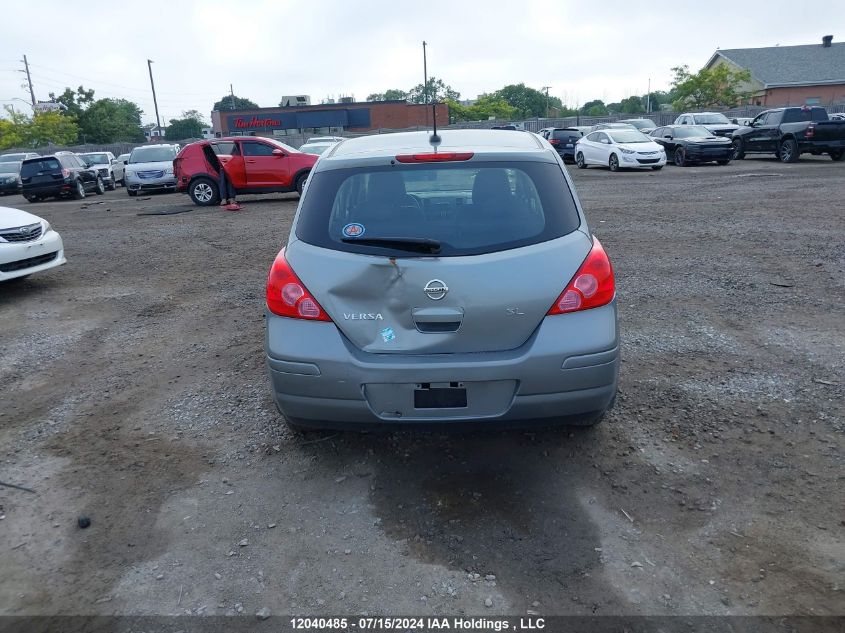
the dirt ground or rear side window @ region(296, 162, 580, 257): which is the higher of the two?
rear side window @ region(296, 162, 580, 257)

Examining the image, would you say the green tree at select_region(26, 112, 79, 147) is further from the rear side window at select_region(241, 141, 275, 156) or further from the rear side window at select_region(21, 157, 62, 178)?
the rear side window at select_region(241, 141, 275, 156)

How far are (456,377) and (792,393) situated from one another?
2.68m

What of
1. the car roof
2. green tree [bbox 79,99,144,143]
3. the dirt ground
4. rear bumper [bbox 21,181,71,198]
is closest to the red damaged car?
rear bumper [bbox 21,181,71,198]

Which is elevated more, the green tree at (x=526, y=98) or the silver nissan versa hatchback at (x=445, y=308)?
the green tree at (x=526, y=98)

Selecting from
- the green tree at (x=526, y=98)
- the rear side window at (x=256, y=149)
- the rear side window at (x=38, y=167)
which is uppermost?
the green tree at (x=526, y=98)

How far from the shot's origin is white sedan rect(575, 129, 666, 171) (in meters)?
22.2

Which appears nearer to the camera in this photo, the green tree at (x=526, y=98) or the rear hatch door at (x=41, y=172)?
the rear hatch door at (x=41, y=172)

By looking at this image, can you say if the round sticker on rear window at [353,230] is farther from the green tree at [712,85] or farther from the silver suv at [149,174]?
the green tree at [712,85]

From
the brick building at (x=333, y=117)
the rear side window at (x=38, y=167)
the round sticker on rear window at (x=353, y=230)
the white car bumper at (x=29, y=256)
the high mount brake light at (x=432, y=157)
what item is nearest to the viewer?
the round sticker on rear window at (x=353, y=230)

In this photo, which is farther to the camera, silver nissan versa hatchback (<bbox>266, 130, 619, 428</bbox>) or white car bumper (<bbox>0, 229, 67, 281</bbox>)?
white car bumper (<bbox>0, 229, 67, 281</bbox>)

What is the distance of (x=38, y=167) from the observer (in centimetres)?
2194

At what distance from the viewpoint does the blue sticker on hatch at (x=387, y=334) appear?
3248 millimetres

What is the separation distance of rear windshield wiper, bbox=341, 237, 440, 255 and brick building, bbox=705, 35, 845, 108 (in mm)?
58366

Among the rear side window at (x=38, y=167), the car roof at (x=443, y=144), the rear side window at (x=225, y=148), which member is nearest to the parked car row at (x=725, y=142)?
the rear side window at (x=225, y=148)
